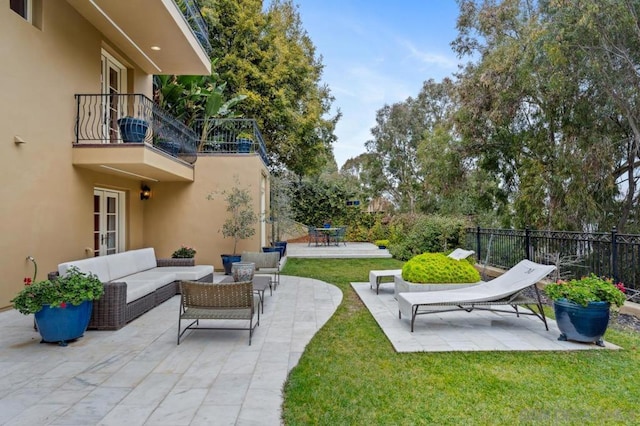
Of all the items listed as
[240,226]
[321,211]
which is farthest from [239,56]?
[240,226]

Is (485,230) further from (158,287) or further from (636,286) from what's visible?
(158,287)

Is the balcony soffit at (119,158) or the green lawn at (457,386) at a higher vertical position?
the balcony soffit at (119,158)

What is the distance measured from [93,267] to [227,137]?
34.3 feet

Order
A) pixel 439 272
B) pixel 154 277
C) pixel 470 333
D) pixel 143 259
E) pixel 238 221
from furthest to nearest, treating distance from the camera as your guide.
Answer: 1. pixel 238 221
2. pixel 143 259
3. pixel 154 277
4. pixel 439 272
5. pixel 470 333

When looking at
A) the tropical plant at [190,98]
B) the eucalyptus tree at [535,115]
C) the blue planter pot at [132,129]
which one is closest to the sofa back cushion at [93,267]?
the blue planter pot at [132,129]

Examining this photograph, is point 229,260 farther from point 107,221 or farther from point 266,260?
point 107,221

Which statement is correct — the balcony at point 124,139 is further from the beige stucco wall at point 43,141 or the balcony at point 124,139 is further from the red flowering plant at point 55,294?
the red flowering plant at point 55,294

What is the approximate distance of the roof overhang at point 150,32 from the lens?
7.86 m

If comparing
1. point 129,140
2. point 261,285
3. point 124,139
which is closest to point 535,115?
point 261,285

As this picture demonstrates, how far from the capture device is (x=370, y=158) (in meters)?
32.3

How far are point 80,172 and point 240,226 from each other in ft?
13.8

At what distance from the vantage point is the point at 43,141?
703 cm

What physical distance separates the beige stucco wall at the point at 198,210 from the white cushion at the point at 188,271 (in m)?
2.46

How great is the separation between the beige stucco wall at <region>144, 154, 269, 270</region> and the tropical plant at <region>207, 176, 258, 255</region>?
32 centimetres
